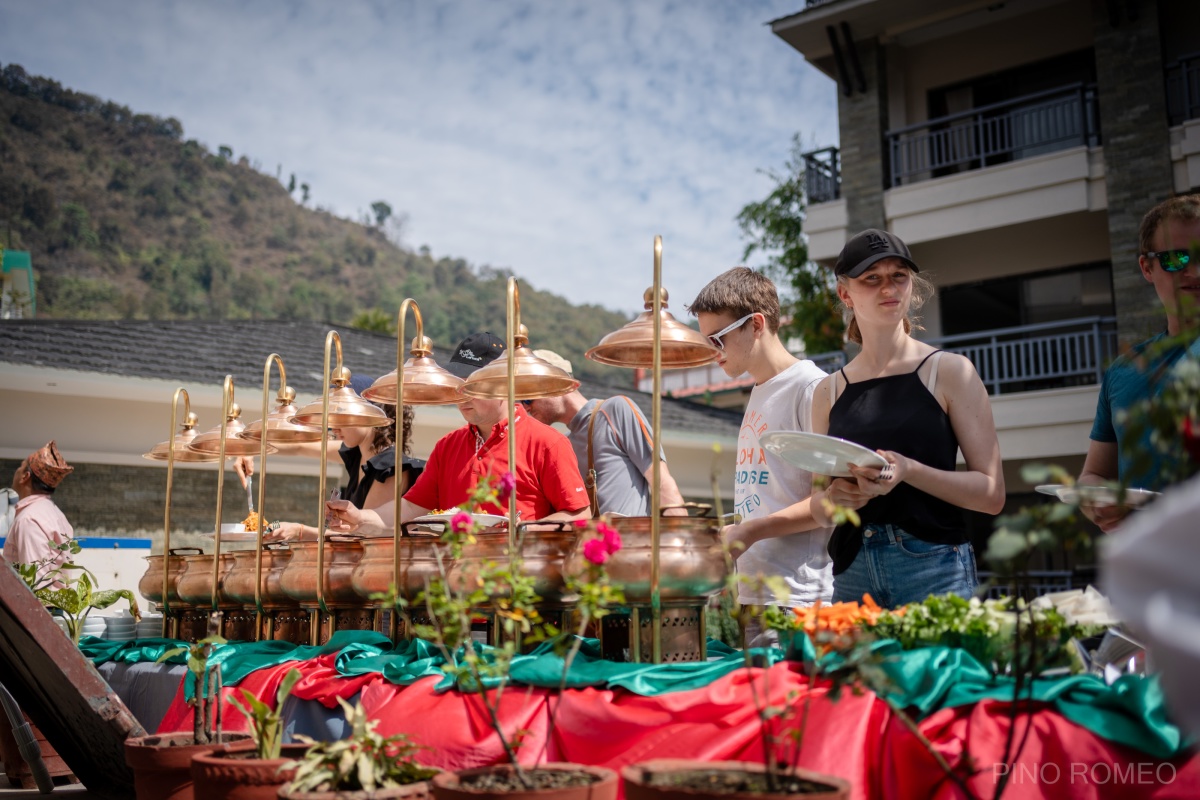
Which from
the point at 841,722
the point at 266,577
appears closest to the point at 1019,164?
the point at 266,577

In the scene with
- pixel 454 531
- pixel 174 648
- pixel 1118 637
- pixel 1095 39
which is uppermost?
pixel 1095 39

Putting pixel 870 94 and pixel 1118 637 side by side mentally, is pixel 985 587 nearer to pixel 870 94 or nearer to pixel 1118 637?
pixel 1118 637

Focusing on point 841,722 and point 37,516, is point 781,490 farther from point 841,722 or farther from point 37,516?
point 37,516

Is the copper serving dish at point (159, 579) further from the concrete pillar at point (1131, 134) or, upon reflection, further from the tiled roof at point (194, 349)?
the concrete pillar at point (1131, 134)

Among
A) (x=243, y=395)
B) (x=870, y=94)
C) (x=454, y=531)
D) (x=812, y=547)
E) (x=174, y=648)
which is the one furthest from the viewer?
(x=870, y=94)

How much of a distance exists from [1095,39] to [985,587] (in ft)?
46.8

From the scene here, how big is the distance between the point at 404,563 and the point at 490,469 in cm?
77

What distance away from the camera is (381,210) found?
8125 cm

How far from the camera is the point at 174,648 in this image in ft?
13.0

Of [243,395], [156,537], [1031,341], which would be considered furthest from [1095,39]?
[156,537]

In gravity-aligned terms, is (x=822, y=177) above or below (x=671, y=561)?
above

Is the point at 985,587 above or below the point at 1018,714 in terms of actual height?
above

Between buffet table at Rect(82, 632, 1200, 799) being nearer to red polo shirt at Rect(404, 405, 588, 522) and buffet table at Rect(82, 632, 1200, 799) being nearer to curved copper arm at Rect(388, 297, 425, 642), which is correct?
curved copper arm at Rect(388, 297, 425, 642)

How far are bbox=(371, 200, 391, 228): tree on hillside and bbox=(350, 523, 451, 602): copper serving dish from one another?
79478 millimetres
